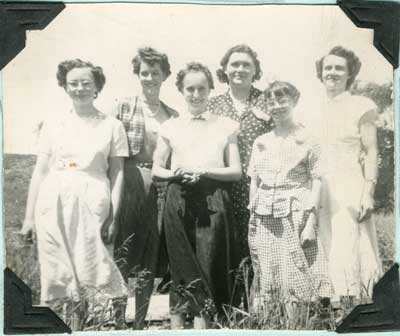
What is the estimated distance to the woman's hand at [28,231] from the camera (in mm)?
3607

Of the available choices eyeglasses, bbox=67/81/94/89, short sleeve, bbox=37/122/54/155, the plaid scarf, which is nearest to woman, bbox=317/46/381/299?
the plaid scarf

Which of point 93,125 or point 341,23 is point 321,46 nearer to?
point 341,23

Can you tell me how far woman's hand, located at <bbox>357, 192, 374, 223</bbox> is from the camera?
12.3 feet

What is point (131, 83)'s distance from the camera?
12.1 feet

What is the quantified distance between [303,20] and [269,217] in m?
0.97

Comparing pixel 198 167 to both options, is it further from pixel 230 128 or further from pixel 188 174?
pixel 230 128

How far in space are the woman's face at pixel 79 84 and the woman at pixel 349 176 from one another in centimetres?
111

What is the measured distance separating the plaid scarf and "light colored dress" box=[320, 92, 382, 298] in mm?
880

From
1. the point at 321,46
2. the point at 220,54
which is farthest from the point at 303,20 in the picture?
the point at 220,54

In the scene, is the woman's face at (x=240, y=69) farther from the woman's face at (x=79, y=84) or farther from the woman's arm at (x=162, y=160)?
the woman's face at (x=79, y=84)

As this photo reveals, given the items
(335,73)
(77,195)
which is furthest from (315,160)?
(77,195)

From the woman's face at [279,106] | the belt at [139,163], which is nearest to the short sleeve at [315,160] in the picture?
the woman's face at [279,106]

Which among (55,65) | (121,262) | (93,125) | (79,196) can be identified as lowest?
(121,262)

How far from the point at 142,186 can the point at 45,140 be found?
0.50 metres
